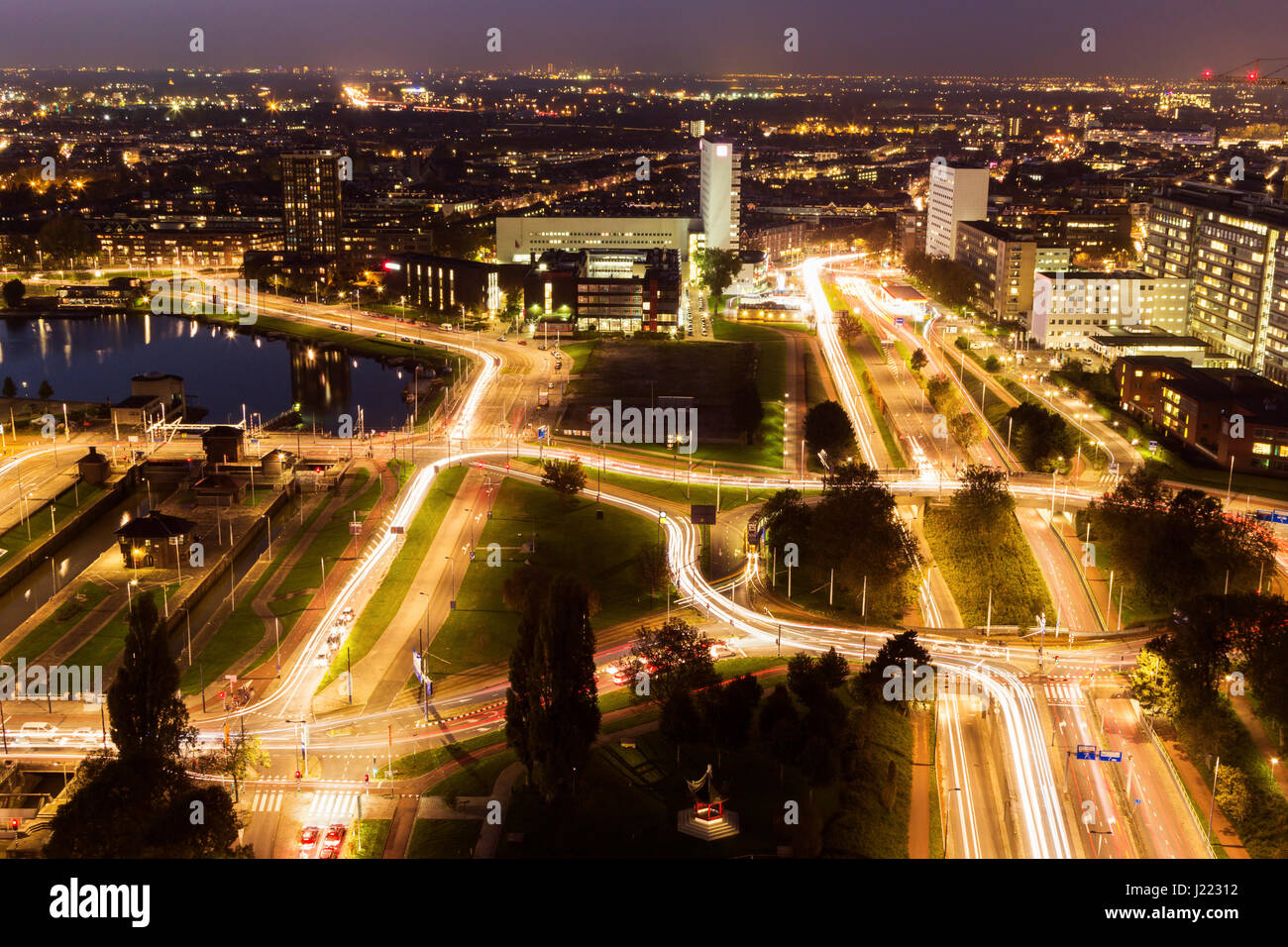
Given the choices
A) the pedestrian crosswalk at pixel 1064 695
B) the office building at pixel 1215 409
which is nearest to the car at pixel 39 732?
the pedestrian crosswalk at pixel 1064 695

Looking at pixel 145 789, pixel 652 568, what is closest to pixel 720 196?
pixel 652 568

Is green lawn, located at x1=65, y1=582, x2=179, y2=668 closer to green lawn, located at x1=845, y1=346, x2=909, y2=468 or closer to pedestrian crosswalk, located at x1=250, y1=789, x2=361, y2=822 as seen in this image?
pedestrian crosswalk, located at x1=250, y1=789, x2=361, y2=822

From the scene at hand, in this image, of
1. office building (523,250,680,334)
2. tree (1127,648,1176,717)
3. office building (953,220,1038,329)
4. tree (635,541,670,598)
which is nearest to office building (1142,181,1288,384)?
office building (953,220,1038,329)

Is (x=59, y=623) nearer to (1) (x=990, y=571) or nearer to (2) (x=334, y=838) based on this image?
(2) (x=334, y=838)

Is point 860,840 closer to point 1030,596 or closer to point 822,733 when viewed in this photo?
point 822,733

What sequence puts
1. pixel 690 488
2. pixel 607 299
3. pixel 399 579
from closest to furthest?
1. pixel 399 579
2. pixel 690 488
3. pixel 607 299

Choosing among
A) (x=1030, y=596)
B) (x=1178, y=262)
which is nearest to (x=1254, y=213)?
(x=1178, y=262)
